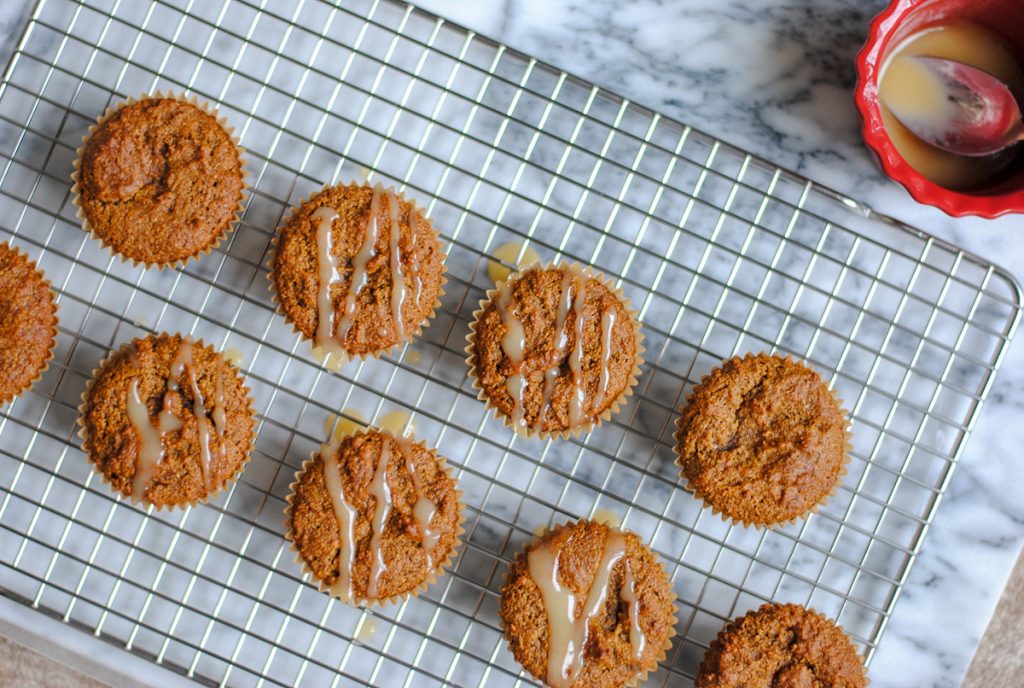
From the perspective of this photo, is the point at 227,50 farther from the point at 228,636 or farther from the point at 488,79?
the point at 228,636

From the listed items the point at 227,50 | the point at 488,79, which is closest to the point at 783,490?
the point at 488,79

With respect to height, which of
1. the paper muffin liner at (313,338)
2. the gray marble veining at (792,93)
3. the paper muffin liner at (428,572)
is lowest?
the paper muffin liner at (428,572)

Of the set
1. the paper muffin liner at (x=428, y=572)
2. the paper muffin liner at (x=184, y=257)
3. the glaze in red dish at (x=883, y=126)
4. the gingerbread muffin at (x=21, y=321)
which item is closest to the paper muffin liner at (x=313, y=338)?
the paper muffin liner at (x=184, y=257)

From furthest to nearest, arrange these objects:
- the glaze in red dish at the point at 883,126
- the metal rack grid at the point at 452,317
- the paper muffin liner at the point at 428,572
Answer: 1. the metal rack grid at the point at 452,317
2. the paper muffin liner at the point at 428,572
3. the glaze in red dish at the point at 883,126

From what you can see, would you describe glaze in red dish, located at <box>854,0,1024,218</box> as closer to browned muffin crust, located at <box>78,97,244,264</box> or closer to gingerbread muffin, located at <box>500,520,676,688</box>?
gingerbread muffin, located at <box>500,520,676,688</box>

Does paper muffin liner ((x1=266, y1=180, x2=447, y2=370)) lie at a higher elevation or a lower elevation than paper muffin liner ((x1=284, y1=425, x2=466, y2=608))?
higher

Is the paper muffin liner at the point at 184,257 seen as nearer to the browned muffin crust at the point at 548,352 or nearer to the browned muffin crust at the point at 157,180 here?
the browned muffin crust at the point at 157,180

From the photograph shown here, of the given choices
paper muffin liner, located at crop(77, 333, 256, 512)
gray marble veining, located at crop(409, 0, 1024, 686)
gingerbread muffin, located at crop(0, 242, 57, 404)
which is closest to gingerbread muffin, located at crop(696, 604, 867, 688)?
gray marble veining, located at crop(409, 0, 1024, 686)
